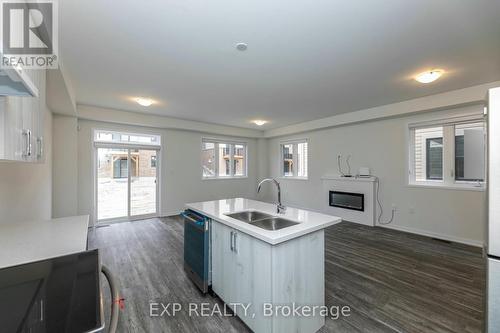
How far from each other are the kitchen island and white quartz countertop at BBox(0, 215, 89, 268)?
3.70 ft

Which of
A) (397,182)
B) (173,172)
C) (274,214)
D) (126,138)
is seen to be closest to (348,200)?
(397,182)

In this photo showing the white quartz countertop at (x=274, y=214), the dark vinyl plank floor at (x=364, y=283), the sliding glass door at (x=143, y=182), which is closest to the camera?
the white quartz countertop at (x=274, y=214)

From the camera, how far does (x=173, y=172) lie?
5.96 meters

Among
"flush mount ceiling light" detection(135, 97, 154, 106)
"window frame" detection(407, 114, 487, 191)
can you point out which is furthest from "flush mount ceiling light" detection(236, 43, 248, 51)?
"window frame" detection(407, 114, 487, 191)

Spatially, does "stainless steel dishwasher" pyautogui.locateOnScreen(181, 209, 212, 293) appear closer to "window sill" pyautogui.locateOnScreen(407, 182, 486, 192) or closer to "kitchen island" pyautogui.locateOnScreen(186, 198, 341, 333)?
"kitchen island" pyautogui.locateOnScreen(186, 198, 341, 333)

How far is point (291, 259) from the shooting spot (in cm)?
165

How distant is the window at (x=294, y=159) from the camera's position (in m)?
6.82

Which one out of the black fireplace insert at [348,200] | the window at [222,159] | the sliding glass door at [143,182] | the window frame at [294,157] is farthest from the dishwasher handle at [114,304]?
the window frame at [294,157]

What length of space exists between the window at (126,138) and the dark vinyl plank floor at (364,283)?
2.19 meters

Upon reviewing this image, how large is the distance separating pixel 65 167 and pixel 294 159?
19.7ft

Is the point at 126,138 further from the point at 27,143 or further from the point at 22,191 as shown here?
the point at 27,143

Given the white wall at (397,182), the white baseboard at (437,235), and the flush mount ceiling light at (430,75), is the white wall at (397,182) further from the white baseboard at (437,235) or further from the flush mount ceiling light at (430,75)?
the flush mount ceiling light at (430,75)

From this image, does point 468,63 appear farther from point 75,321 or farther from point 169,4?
point 75,321

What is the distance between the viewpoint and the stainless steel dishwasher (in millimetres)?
2289
